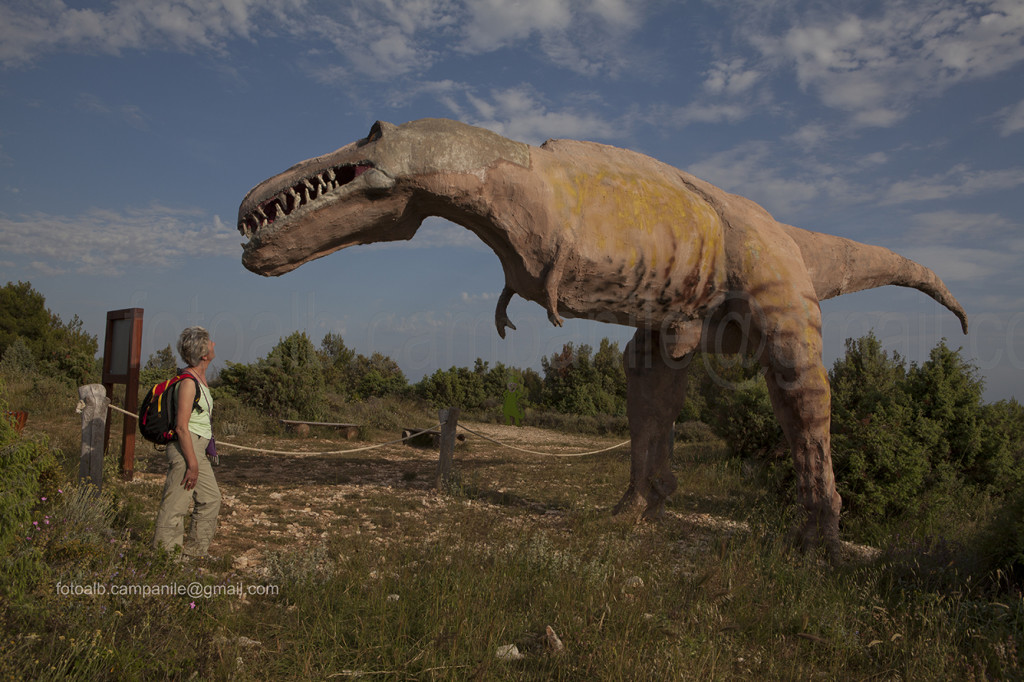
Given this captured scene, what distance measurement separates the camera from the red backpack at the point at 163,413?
405 centimetres

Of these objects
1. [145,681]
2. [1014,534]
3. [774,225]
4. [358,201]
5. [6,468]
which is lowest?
[145,681]

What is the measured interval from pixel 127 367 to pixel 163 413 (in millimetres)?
3933

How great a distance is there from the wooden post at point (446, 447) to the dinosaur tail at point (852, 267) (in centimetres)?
436

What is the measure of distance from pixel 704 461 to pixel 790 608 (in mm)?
7372

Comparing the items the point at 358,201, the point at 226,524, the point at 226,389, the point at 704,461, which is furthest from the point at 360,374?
the point at 358,201

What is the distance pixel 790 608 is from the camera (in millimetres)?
3758

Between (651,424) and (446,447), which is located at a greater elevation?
(651,424)

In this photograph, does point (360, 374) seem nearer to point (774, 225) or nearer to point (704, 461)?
point (704, 461)

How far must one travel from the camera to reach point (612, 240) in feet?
14.2

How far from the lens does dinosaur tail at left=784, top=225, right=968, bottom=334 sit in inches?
230

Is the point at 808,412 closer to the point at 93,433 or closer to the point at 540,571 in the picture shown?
the point at 540,571

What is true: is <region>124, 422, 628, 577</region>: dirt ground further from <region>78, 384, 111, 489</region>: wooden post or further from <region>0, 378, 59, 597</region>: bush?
<region>0, 378, 59, 597</region>: bush

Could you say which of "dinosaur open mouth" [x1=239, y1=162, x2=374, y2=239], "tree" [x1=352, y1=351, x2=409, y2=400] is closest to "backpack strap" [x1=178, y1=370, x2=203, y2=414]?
"dinosaur open mouth" [x1=239, y1=162, x2=374, y2=239]

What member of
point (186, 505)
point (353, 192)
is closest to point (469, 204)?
point (353, 192)
